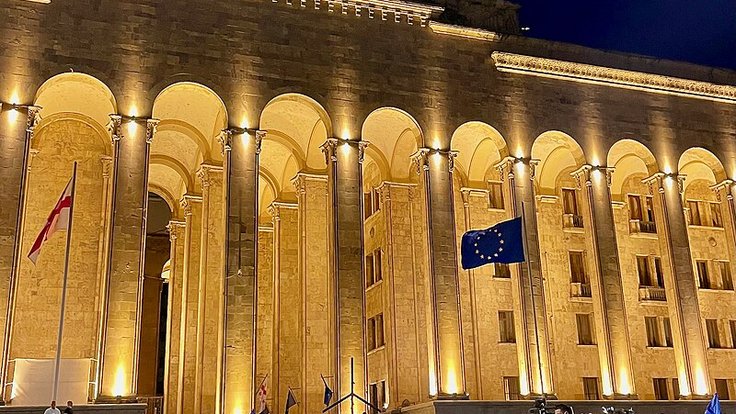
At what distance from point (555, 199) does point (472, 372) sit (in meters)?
9.65

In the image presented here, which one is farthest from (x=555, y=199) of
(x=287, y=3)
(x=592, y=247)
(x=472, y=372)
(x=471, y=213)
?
(x=287, y=3)

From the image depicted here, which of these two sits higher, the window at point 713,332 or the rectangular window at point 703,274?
the rectangular window at point 703,274

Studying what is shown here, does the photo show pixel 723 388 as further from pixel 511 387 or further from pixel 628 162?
pixel 628 162

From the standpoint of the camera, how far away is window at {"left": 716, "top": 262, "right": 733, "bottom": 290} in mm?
39219

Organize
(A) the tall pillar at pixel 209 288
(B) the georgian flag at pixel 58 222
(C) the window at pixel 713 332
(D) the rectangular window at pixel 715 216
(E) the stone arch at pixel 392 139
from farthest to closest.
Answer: (D) the rectangular window at pixel 715 216 < (C) the window at pixel 713 332 < (E) the stone arch at pixel 392 139 < (A) the tall pillar at pixel 209 288 < (B) the georgian flag at pixel 58 222

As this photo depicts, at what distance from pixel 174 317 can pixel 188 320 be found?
2314 millimetres

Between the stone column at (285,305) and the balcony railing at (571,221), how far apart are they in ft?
41.1

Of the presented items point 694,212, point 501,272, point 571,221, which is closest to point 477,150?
point 501,272

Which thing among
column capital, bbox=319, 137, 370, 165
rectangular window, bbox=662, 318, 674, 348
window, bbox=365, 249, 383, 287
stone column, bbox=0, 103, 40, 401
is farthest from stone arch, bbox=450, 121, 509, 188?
stone column, bbox=0, 103, 40, 401

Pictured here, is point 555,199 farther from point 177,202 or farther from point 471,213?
point 177,202

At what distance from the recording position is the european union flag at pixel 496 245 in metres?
24.9

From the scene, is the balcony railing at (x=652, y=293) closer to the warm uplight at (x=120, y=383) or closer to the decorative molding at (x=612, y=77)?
the decorative molding at (x=612, y=77)

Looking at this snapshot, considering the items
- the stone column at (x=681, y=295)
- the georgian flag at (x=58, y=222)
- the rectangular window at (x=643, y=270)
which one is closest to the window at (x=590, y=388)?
the stone column at (x=681, y=295)

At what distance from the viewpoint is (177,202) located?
123ft
